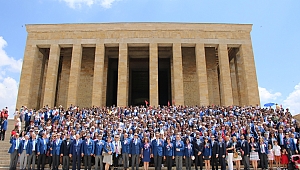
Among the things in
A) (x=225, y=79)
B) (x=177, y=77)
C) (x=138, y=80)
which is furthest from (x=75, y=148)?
(x=138, y=80)

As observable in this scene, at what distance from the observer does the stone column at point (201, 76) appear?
24.4 meters

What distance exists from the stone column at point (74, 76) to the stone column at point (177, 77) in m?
10.1

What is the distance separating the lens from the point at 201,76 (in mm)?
25188

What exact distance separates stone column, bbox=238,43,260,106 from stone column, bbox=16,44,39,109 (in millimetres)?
22351

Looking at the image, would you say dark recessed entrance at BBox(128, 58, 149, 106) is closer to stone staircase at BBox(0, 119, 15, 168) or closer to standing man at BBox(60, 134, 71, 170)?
stone staircase at BBox(0, 119, 15, 168)

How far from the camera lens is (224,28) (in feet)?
88.1

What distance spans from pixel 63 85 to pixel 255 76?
21.1 meters

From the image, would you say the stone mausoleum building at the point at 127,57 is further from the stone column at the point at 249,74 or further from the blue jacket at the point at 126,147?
the blue jacket at the point at 126,147

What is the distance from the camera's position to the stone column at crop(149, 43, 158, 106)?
80.3 ft

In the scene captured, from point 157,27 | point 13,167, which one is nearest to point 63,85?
point 157,27

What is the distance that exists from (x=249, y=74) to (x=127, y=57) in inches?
520

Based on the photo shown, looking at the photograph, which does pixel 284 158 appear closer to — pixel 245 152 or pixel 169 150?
pixel 245 152

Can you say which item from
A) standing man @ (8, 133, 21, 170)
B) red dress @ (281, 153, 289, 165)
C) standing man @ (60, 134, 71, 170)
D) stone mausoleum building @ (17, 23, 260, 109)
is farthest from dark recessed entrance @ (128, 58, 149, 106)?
red dress @ (281, 153, 289, 165)

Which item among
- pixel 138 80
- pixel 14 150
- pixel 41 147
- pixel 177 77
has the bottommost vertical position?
pixel 14 150
